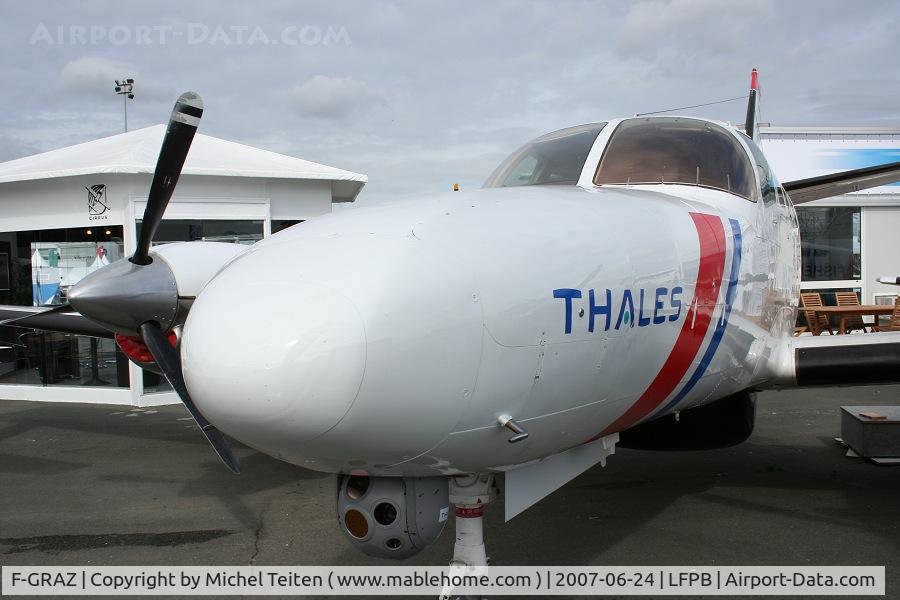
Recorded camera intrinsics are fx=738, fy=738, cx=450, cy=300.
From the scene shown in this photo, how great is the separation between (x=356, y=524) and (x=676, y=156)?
2906 mm

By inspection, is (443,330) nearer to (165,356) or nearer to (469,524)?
Result: (469,524)

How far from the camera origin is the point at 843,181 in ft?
24.3

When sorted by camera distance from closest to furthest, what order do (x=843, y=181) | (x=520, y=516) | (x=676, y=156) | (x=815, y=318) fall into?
(x=676, y=156) → (x=520, y=516) → (x=843, y=181) → (x=815, y=318)

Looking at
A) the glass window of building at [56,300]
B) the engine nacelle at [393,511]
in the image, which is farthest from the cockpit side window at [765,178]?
the glass window of building at [56,300]

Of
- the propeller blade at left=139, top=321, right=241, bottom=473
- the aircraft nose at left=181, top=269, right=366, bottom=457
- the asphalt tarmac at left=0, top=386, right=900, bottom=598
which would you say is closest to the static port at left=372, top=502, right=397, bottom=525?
the aircraft nose at left=181, top=269, right=366, bottom=457

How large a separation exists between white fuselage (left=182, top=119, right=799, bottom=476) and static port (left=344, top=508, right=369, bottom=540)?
451 millimetres

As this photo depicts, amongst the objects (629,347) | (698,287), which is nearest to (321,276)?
(629,347)

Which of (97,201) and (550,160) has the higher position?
(97,201)

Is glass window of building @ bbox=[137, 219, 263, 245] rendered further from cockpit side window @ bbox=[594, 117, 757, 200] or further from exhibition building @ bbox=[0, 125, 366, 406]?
cockpit side window @ bbox=[594, 117, 757, 200]

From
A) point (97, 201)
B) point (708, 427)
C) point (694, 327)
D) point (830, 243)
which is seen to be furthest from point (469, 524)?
point (830, 243)

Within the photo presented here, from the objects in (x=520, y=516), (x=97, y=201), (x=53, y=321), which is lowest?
(x=520, y=516)

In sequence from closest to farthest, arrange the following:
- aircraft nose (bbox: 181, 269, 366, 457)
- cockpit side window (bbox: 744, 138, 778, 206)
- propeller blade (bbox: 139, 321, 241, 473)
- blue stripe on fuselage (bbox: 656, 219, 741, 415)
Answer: aircraft nose (bbox: 181, 269, 366, 457) < blue stripe on fuselage (bbox: 656, 219, 741, 415) < propeller blade (bbox: 139, 321, 241, 473) < cockpit side window (bbox: 744, 138, 778, 206)

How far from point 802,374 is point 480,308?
12.5 feet

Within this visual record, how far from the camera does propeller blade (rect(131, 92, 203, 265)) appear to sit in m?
4.03
